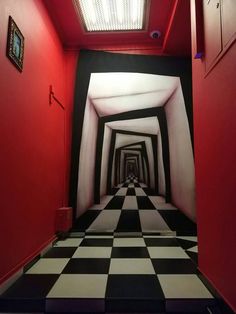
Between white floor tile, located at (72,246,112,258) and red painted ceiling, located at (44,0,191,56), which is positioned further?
red painted ceiling, located at (44,0,191,56)

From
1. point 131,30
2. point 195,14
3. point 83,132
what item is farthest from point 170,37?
point 83,132

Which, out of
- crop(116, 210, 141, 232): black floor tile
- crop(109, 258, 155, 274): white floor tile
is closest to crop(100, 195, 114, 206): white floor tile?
crop(116, 210, 141, 232): black floor tile

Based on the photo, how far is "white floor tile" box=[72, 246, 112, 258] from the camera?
8.10 feet

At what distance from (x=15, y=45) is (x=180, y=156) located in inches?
98.9

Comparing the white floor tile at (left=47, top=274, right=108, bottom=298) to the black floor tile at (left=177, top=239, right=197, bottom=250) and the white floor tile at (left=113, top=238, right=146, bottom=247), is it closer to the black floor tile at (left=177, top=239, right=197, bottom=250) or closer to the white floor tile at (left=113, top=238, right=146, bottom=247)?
the white floor tile at (left=113, top=238, right=146, bottom=247)

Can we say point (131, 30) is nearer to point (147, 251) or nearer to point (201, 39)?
point (201, 39)

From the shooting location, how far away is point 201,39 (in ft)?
6.20

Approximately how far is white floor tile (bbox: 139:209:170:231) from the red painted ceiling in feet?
7.74

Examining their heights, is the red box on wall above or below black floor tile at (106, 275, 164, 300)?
above

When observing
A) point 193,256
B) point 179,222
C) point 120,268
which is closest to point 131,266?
point 120,268

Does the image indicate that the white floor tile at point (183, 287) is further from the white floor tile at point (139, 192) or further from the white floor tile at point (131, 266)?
the white floor tile at point (139, 192)

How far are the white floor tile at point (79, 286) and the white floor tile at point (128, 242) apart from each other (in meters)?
0.94

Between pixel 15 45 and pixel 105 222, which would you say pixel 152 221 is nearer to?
pixel 105 222

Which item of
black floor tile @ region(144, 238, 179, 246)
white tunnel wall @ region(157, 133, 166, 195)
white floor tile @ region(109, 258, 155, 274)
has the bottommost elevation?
white floor tile @ region(109, 258, 155, 274)
